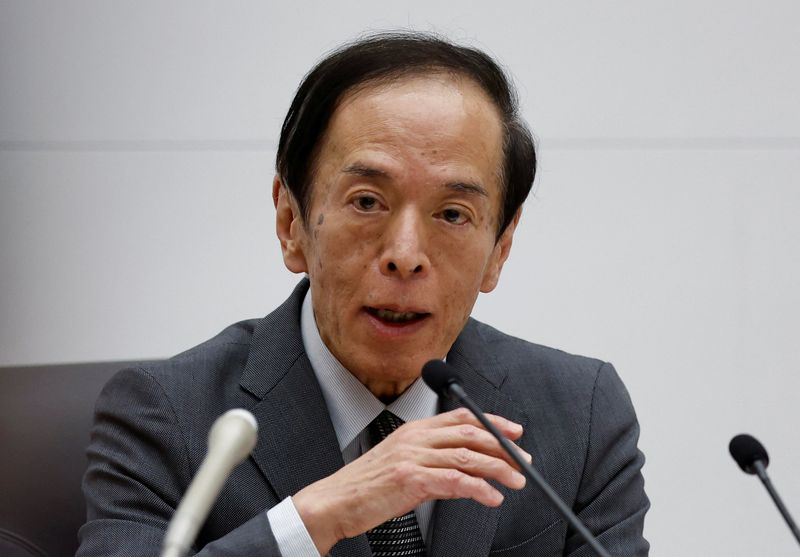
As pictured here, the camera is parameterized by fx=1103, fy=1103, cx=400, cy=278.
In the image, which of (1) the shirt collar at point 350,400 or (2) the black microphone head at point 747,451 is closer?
(2) the black microphone head at point 747,451

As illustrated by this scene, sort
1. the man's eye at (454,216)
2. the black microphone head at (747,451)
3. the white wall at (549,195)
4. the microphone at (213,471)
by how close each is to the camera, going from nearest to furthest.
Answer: the microphone at (213,471) < the black microphone head at (747,451) < the man's eye at (454,216) < the white wall at (549,195)

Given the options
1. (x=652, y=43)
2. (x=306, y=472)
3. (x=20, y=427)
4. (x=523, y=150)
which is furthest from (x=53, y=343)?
(x=652, y=43)

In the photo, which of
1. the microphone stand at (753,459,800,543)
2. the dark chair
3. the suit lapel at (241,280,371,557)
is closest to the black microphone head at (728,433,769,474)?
the microphone stand at (753,459,800,543)

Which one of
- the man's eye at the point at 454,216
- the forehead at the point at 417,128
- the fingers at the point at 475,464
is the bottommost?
the fingers at the point at 475,464

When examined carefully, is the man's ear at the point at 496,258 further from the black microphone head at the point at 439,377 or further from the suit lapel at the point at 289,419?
the black microphone head at the point at 439,377

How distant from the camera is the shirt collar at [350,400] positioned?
176 centimetres

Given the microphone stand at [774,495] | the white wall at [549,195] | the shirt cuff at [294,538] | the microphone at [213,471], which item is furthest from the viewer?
the white wall at [549,195]

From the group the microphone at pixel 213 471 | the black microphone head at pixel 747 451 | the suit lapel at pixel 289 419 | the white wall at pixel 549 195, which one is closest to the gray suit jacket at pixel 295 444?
the suit lapel at pixel 289 419

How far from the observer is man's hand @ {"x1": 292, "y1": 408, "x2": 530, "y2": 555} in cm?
134

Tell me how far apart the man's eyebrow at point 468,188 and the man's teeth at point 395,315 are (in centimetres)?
20

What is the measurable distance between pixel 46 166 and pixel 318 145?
3.97ft

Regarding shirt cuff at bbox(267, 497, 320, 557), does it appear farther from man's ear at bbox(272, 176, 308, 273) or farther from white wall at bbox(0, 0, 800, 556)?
white wall at bbox(0, 0, 800, 556)

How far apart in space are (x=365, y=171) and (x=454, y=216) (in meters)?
0.15

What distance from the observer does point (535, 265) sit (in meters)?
2.91
